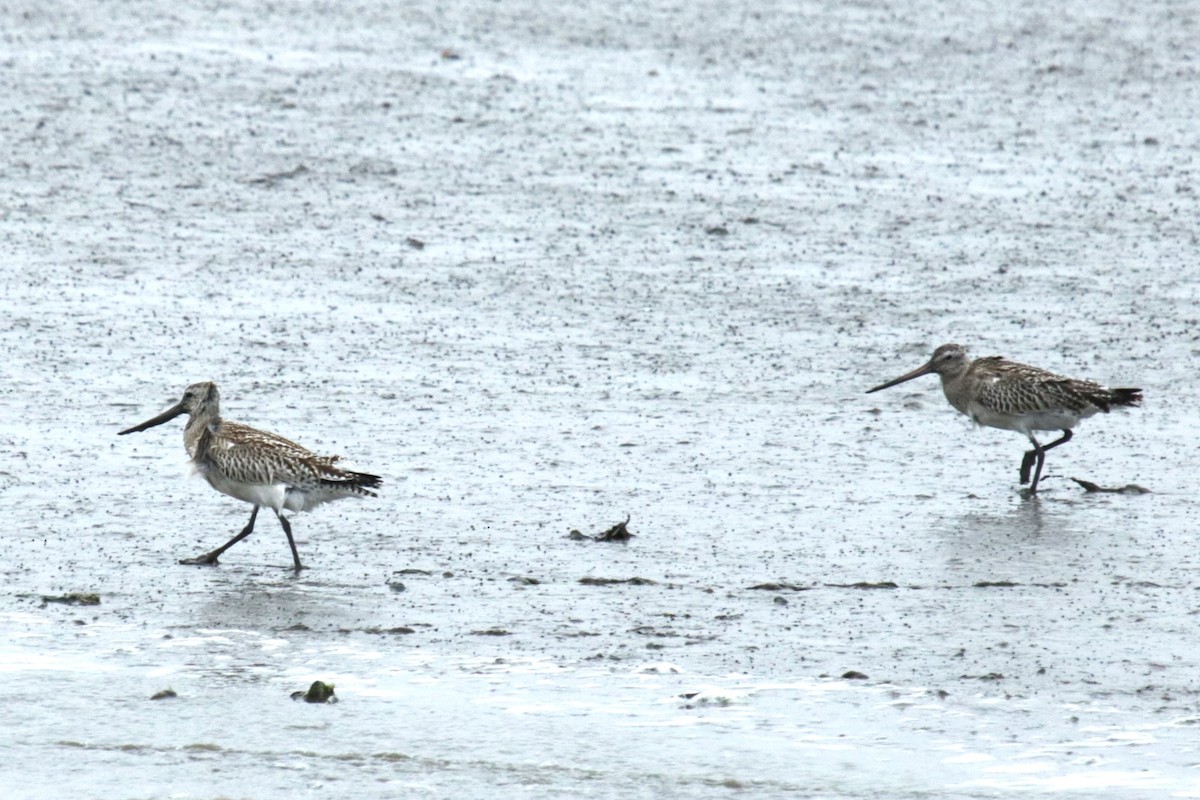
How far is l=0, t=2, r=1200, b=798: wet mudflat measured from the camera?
7.15 m

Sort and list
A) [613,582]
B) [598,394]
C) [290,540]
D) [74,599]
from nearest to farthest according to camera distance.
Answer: [74,599] < [613,582] < [290,540] < [598,394]

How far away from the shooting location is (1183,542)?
9.20 m

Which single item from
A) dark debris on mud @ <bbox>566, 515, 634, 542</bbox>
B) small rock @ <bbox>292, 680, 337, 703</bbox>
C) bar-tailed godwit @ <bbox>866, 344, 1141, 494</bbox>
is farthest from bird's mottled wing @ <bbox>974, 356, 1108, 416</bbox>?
small rock @ <bbox>292, 680, 337, 703</bbox>

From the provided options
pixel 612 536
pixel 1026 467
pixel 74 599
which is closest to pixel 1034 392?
pixel 1026 467

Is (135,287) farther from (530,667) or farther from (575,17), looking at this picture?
(575,17)

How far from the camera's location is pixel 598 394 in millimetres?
11508

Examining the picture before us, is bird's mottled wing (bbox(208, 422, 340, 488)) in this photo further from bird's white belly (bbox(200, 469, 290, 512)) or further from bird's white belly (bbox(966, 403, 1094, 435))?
bird's white belly (bbox(966, 403, 1094, 435))

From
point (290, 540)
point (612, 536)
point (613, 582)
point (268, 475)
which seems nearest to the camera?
point (613, 582)

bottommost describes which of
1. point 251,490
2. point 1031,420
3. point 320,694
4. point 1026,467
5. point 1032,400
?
point 320,694

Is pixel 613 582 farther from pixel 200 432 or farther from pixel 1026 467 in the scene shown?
pixel 1026 467

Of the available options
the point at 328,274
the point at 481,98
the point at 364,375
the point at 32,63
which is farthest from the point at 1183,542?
the point at 32,63

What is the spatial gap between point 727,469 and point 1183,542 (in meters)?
2.25

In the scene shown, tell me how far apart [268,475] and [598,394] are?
2943 millimetres

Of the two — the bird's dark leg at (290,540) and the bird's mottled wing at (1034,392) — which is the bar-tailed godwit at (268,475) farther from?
the bird's mottled wing at (1034,392)
